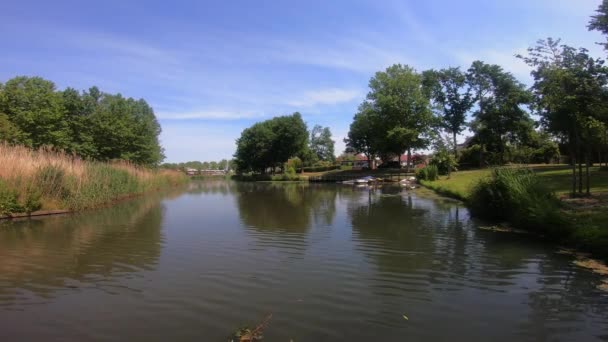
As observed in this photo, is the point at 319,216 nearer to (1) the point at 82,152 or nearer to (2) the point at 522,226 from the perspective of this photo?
(2) the point at 522,226

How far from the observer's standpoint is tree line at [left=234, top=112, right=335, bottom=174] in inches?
3388

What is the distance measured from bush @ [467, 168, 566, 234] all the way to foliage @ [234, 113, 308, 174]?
67872 mm

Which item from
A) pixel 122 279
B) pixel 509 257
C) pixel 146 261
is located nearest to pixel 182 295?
pixel 122 279

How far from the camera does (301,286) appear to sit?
852cm

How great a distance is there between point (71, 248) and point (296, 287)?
27.2 ft

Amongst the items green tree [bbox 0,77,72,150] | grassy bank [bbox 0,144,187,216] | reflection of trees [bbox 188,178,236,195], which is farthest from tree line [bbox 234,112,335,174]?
grassy bank [bbox 0,144,187,216]

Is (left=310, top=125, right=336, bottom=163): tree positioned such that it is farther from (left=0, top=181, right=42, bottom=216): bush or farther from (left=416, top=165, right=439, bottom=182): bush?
(left=0, top=181, right=42, bottom=216): bush

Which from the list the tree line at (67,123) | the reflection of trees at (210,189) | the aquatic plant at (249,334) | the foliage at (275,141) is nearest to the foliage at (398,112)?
the foliage at (275,141)

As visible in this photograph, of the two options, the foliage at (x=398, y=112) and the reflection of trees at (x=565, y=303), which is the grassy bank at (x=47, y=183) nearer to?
the reflection of trees at (x=565, y=303)

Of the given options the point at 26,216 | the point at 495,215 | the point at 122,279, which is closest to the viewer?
the point at 122,279

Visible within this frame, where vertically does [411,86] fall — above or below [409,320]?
above

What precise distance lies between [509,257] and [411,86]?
→ 6636 centimetres

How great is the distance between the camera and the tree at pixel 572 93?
1591 cm

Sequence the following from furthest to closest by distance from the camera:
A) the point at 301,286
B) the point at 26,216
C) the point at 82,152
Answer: the point at 82,152, the point at 26,216, the point at 301,286
